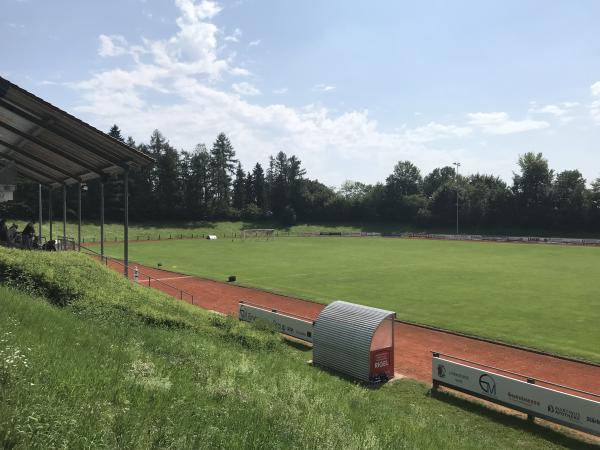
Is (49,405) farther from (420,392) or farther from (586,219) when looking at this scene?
(586,219)

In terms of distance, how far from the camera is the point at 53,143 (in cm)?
2014

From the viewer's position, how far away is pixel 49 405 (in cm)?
504

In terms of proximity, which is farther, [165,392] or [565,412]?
[565,412]

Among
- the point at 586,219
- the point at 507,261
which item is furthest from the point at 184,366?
the point at 586,219

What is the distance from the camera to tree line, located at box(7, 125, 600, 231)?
94.7 metres

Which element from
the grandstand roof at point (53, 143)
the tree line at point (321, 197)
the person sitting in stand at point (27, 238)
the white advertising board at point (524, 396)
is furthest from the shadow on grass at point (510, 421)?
the tree line at point (321, 197)

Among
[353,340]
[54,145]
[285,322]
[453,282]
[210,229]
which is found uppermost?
[54,145]

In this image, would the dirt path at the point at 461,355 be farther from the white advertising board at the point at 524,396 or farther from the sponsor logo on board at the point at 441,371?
the white advertising board at the point at 524,396

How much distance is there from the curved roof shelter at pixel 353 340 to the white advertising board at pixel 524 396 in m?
1.75

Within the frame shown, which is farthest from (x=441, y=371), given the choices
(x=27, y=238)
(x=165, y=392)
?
(x=27, y=238)

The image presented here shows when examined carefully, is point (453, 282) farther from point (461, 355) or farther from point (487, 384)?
point (487, 384)

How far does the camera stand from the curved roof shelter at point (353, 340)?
46.6 ft

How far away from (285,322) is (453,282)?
59.5 ft

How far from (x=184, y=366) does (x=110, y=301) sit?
596 cm
